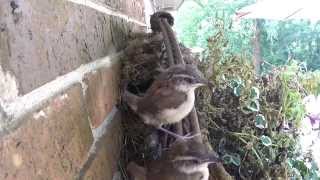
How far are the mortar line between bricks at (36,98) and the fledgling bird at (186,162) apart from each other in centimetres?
18

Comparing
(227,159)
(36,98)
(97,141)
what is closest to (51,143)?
(36,98)

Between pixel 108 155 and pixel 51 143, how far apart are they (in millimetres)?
381

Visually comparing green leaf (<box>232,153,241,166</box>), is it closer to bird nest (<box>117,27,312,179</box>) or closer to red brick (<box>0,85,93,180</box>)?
bird nest (<box>117,27,312,179</box>)

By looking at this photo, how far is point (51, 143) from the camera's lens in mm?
511

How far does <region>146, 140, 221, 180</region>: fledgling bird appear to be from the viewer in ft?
2.48

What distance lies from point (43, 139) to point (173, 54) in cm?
64

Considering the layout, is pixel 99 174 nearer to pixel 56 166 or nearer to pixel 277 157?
pixel 56 166

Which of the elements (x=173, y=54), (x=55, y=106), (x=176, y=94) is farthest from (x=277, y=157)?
(x=55, y=106)

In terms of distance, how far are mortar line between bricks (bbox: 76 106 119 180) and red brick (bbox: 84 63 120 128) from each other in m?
0.01

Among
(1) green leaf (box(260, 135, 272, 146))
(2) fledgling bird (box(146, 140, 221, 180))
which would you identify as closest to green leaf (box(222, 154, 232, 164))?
(1) green leaf (box(260, 135, 272, 146))

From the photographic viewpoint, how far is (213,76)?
135cm

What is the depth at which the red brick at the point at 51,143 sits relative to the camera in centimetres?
40

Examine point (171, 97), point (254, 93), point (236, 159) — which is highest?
point (171, 97)

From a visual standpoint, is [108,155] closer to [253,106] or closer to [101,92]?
[101,92]
